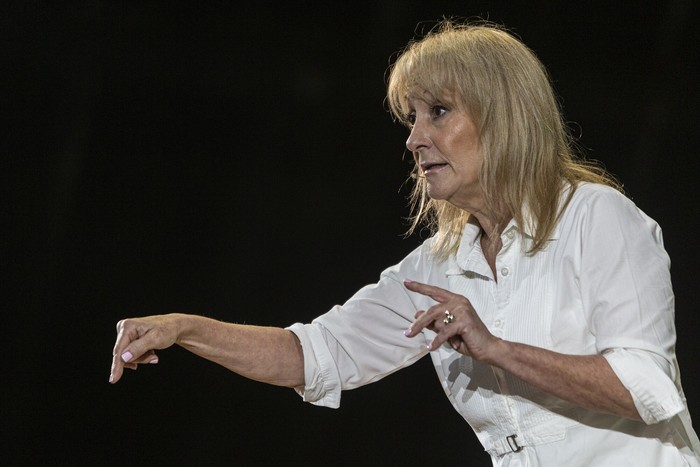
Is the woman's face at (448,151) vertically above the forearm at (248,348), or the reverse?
the woman's face at (448,151)

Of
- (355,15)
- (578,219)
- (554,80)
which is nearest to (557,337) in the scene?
(578,219)

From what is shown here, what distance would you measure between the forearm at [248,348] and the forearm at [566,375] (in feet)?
1.91

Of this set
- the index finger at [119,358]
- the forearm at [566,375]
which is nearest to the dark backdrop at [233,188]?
the index finger at [119,358]

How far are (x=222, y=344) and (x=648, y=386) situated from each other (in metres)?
0.77

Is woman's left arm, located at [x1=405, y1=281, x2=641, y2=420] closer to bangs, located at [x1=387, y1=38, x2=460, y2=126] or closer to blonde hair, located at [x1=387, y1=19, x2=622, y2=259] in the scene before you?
blonde hair, located at [x1=387, y1=19, x2=622, y2=259]

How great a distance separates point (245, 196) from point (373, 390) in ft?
2.46

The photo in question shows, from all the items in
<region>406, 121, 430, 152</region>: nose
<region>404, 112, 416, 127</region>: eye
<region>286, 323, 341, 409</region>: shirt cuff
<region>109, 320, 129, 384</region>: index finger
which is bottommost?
<region>286, 323, 341, 409</region>: shirt cuff

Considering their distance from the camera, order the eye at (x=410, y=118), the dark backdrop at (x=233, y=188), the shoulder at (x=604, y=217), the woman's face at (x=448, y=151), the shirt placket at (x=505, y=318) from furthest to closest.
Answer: the dark backdrop at (x=233, y=188) → the eye at (x=410, y=118) → the woman's face at (x=448, y=151) → the shirt placket at (x=505, y=318) → the shoulder at (x=604, y=217)

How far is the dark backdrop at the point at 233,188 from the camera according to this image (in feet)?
8.96

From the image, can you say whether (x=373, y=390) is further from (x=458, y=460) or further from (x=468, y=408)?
(x=468, y=408)

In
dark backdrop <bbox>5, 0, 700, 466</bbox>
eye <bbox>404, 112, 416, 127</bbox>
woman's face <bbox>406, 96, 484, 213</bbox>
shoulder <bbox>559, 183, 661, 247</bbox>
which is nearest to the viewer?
shoulder <bbox>559, 183, 661, 247</bbox>

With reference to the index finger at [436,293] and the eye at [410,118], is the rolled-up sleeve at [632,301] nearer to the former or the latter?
the index finger at [436,293]

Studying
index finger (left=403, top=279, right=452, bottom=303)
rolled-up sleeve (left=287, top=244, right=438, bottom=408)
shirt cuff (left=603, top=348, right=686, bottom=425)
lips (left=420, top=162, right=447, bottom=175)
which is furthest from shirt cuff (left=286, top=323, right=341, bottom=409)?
shirt cuff (left=603, top=348, right=686, bottom=425)

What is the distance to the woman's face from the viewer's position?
63.5 inches
